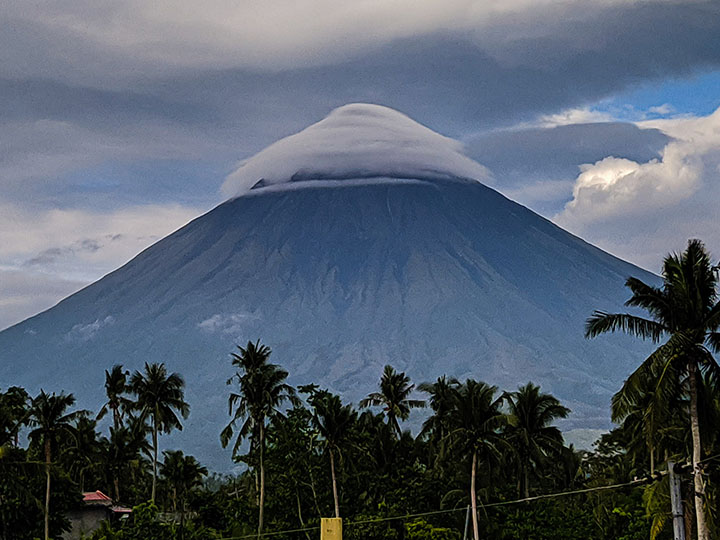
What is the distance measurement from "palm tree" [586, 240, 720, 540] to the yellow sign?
2007 cm

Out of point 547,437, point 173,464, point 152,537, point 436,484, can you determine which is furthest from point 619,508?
point 173,464

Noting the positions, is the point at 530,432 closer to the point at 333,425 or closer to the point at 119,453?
the point at 333,425

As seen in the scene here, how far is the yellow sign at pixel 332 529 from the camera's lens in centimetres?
1466

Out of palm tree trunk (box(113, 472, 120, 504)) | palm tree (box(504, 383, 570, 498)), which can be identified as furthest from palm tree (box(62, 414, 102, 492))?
palm tree (box(504, 383, 570, 498))

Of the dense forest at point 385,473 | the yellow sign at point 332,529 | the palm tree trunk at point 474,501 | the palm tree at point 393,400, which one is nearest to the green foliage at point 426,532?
the dense forest at point 385,473

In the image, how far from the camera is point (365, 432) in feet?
213

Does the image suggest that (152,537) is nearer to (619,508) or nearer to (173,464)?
(619,508)

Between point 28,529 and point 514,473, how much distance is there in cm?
2475

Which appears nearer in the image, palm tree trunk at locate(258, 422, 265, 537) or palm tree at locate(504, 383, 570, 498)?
palm tree at locate(504, 383, 570, 498)

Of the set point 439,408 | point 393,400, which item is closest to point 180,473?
point 393,400

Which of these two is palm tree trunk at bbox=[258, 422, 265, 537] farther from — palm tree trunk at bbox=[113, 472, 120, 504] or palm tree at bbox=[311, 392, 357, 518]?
palm tree trunk at bbox=[113, 472, 120, 504]

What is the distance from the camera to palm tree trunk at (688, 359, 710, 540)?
3222 centimetres

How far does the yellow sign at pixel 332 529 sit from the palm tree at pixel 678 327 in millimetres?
20074

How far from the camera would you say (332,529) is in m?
14.8
